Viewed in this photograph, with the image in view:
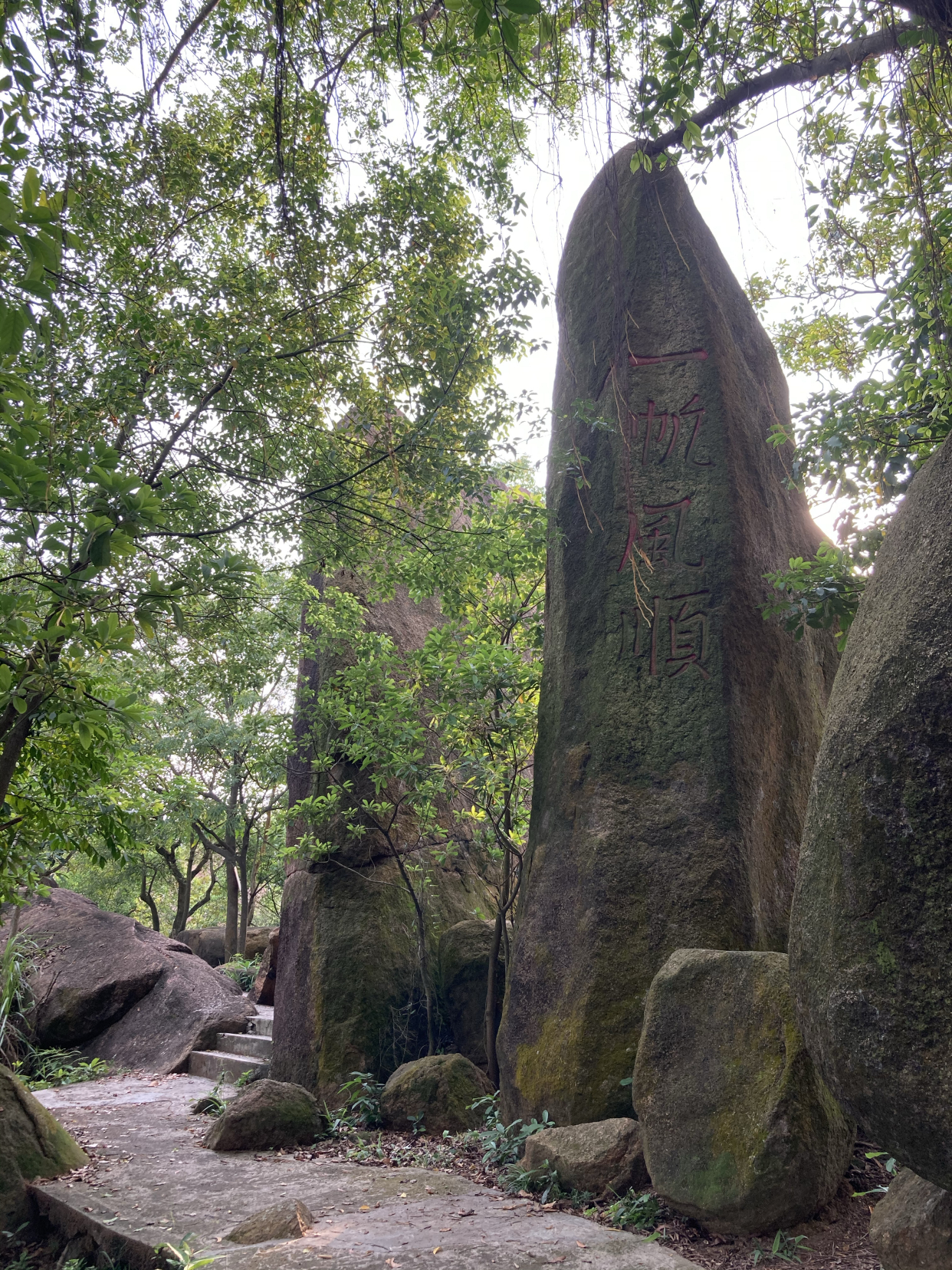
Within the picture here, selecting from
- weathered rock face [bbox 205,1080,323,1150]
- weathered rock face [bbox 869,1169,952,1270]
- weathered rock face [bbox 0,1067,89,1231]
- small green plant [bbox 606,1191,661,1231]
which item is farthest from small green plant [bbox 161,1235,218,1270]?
weathered rock face [bbox 869,1169,952,1270]

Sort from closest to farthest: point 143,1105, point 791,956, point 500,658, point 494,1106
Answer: point 791,956, point 494,1106, point 500,658, point 143,1105

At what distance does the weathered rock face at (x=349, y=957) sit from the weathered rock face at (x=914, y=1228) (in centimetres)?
456

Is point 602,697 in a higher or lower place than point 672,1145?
higher

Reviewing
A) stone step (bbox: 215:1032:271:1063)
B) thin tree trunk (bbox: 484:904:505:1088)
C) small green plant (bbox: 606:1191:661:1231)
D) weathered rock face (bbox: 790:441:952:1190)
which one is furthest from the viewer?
stone step (bbox: 215:1032:271:1063)

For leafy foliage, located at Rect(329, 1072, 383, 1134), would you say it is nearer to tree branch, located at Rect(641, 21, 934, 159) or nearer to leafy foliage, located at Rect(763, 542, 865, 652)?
leafy foliage, located at Rect(763, 542, 865, 652)

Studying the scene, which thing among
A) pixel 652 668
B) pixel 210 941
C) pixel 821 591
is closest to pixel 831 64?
pixel 821 591

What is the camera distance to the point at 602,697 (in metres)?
4.97

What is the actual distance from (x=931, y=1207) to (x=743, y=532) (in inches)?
134

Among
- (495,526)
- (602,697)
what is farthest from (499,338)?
(602,697)

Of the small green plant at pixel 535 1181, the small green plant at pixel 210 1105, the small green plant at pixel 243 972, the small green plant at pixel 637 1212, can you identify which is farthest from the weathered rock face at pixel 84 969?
the small green plant at pixel 637 1212

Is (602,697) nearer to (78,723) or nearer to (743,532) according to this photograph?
(743,532)

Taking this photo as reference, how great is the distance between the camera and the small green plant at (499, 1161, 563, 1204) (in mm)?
3779

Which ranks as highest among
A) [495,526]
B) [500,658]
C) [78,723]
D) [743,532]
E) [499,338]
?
[499,338]

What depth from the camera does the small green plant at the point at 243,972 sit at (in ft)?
41.0
